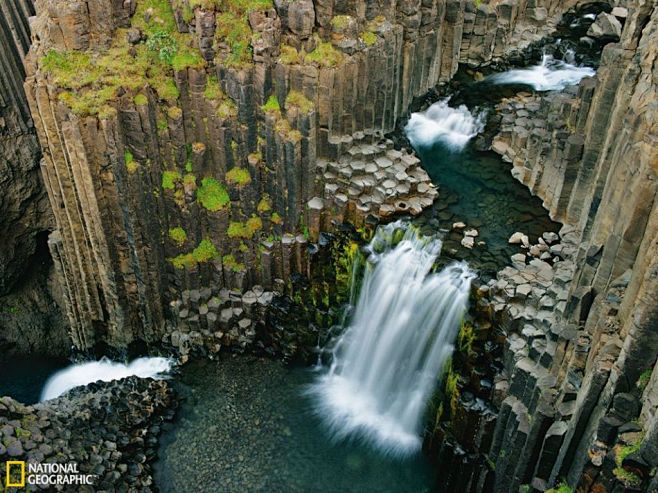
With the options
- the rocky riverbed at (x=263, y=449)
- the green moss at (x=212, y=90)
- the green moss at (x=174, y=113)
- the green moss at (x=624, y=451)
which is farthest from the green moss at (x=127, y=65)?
the green moss at (x=624, y=451)

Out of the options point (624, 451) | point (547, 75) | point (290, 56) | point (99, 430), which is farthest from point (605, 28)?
point (99, 430)

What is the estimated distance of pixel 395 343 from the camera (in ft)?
65.0

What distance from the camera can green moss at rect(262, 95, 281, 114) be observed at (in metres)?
20.4

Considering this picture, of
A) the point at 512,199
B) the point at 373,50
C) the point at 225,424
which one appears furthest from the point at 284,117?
the point at 225,424

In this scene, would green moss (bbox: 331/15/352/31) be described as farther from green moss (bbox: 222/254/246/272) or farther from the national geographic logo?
the national geographic logo

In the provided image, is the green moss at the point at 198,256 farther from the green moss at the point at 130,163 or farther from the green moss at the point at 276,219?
the green moss at the point at 130,163

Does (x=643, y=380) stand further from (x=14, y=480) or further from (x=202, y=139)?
(x=202, y=139)

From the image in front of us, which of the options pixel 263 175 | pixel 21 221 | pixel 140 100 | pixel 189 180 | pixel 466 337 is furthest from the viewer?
pixel 21 221

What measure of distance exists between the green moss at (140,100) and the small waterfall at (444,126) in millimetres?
9117

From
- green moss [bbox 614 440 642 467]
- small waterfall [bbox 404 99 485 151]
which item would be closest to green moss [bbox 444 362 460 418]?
green moss [bbox 614 440 642 467]

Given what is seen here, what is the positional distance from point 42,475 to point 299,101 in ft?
39.4

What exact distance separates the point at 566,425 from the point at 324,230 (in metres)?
9.91

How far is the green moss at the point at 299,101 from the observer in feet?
66.3

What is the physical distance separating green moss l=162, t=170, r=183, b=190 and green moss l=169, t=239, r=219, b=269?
6.96ft
